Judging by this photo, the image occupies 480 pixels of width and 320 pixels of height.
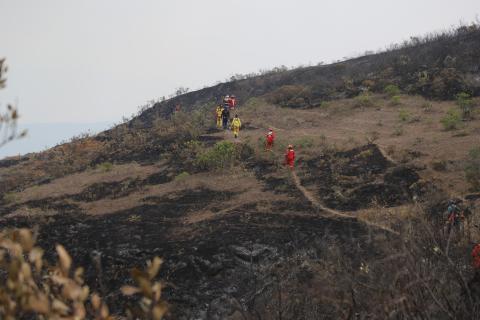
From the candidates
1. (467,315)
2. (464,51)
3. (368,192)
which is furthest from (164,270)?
(464,51)

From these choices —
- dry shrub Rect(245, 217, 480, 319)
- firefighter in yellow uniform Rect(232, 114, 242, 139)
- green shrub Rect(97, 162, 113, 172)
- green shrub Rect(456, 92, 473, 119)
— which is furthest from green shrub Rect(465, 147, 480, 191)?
green shrub Rect(97, 162, 113, 172)

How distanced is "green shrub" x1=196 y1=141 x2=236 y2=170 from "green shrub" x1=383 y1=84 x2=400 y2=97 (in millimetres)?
12030

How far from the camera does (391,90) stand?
29.0 m

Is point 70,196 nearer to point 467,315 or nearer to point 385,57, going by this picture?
point 467,315

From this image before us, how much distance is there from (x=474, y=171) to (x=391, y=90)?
15.2 m

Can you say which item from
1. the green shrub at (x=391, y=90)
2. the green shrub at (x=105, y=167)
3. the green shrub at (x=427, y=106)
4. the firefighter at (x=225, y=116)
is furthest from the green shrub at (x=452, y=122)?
the green shrub at (x=105, y=167)

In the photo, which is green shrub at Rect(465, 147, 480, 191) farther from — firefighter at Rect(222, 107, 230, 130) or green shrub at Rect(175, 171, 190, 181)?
firefighter at Rect(222, 107, 230, 130)

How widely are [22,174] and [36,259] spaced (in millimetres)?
27941

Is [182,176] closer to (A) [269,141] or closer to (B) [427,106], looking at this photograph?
(A) [269,141]

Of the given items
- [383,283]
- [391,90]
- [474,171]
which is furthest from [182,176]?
[383,283]

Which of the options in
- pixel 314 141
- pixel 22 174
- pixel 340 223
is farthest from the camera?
pixel 22 174

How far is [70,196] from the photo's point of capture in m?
20.4

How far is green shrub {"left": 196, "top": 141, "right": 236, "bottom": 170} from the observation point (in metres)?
20.8

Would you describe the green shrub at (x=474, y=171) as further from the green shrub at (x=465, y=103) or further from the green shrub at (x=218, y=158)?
the green shrub at (x=218, y=158)
